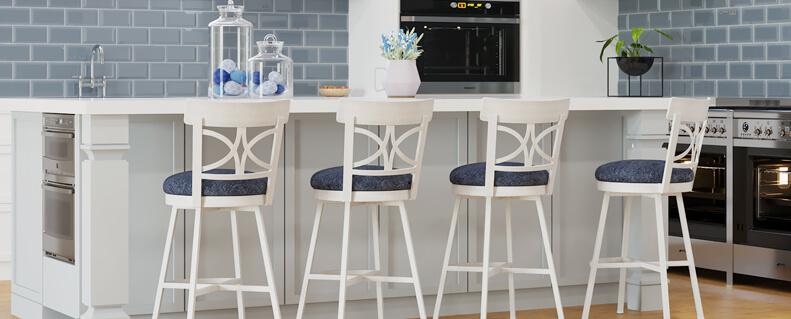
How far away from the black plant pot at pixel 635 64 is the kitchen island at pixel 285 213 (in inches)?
53.9

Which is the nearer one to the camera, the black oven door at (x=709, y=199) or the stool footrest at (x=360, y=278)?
the stool footrest at (x=360, y=278)

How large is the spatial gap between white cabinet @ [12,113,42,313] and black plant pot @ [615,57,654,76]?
10.7 feet

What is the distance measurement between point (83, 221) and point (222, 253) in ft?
2.02

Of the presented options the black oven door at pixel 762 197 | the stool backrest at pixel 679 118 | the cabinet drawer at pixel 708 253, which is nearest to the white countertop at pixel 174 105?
the stool backrest at pixel 679 118

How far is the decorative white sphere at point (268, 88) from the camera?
15.9ft

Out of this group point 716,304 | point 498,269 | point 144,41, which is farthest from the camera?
point 144,41

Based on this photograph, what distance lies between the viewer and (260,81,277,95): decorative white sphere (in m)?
4.86

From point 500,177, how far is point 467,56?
2.36 meters

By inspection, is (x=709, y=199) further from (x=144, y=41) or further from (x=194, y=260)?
(x=194, y=260)

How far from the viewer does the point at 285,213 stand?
484 centimetres

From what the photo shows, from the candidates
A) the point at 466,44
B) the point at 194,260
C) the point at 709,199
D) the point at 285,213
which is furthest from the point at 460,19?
the point at 194,260

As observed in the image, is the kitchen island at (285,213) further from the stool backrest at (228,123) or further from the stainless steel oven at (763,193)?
the stainless steel oven at (763,193)

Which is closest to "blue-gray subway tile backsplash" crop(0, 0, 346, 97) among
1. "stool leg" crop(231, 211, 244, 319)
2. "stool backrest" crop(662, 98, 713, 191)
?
"stool backrest" crop(662, 98, 713, 191)

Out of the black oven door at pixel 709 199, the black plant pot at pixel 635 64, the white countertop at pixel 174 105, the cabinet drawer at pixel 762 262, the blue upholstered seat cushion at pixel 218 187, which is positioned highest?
the black plant pot at pixel 635 64
